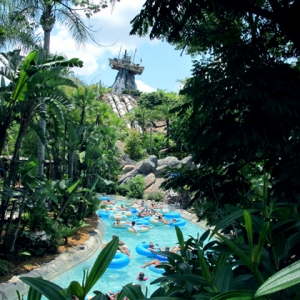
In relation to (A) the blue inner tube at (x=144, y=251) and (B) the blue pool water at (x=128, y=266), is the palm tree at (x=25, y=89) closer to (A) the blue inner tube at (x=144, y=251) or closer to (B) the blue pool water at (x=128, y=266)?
(B) the blue pool water at (x=128, y=266)

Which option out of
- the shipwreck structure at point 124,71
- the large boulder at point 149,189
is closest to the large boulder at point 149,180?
the large boulder at point 149,189

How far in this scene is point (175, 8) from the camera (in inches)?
123

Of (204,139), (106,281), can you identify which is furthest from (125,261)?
(204,139)

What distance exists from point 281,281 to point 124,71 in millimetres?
55998

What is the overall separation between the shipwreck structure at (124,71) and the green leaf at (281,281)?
53772 millimetres

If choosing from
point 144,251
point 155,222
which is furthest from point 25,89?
point 155,222

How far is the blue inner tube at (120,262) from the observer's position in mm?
8328

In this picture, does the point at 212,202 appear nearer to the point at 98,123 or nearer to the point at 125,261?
the point at 125,261

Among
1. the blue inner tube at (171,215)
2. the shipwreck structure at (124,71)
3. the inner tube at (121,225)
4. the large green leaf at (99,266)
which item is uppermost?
the shipwreck structure at (124,71)

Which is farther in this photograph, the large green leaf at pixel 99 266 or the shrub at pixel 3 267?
the shrub at pixel 3 267

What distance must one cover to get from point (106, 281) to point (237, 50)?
20.7ft

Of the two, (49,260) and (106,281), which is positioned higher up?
(49,260)

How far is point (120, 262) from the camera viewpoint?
27.7ft

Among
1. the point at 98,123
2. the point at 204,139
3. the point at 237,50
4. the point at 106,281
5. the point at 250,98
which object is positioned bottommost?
the point at 106,281
